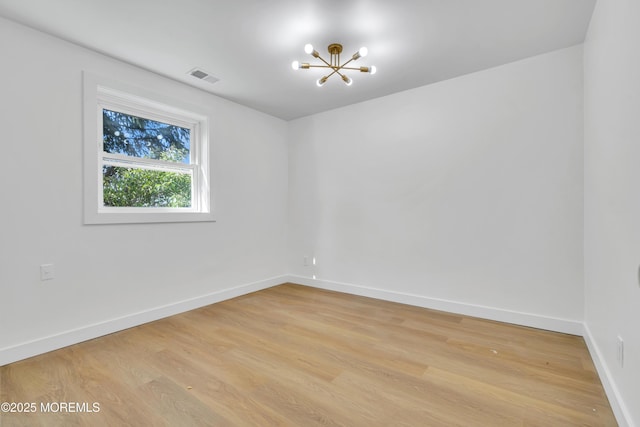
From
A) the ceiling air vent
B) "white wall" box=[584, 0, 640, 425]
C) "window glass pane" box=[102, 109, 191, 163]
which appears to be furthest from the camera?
the ceiling air vent

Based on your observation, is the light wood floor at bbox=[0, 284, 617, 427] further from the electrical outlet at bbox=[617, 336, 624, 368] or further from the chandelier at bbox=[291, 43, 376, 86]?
the chandelier at bbox=[291, 43, 376, 86]

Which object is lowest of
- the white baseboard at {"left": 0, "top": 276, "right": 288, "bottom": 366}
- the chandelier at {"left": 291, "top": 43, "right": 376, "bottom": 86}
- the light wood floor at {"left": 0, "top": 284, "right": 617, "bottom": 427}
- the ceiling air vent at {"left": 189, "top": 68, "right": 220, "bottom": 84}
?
the light wood floor at {"left": 0, "top": 284, "right": 617, "bottom": 427}

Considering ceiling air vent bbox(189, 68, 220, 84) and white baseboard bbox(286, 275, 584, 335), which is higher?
ceiling air vent bbox(189, 68, 220, 84)

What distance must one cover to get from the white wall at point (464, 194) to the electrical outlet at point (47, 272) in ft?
9.04

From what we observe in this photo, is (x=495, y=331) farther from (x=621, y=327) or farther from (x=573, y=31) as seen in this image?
(x=573, y=31)

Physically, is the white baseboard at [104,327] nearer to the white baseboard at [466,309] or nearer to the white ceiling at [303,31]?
the white baseboard at [466,309]

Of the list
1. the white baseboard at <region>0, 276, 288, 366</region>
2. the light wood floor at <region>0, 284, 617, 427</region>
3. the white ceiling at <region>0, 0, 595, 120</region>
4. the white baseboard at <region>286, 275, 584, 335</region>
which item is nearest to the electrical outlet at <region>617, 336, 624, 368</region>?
the light wood floor at <region>0, 284, 617, 427</region>

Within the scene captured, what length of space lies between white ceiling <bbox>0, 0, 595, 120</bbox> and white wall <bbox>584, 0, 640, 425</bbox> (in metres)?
0.38

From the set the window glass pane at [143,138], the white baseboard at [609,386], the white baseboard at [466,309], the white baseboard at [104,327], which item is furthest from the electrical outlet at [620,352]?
the window glass pane at [143,138]

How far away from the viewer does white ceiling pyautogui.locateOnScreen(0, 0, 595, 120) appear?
1.96 m

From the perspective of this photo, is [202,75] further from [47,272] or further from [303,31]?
[47,272]

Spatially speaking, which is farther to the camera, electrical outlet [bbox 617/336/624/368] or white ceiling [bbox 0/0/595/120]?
white ceiling [bbox 0/0/595/120]

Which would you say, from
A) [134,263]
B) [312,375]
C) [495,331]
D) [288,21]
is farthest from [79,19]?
[495,331]

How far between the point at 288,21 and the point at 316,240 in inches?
Result: 106
